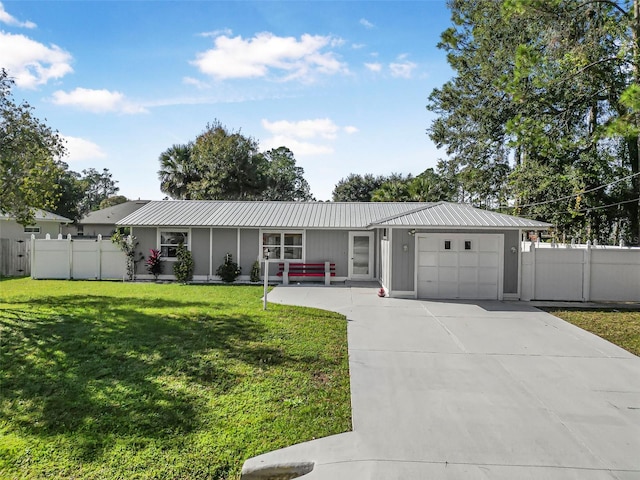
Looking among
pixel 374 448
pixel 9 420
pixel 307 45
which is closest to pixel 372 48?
pixel 307 45

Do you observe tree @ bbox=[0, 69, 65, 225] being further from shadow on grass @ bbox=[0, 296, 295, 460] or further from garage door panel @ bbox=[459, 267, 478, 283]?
garage door panel @ bbox=[459, 267, 478, 283]

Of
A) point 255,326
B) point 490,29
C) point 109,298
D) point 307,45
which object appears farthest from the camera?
point 490,29

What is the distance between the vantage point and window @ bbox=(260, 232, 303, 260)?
51.7 feet

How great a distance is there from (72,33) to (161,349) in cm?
796

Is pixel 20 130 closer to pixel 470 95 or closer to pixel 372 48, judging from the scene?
pixel 372 48

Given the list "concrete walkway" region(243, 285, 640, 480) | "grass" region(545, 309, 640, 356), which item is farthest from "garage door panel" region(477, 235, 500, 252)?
"concrete walkway" region(243, 285, 640, 480)

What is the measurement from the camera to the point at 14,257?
17672mm

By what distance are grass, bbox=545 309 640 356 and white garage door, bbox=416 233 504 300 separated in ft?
6.51

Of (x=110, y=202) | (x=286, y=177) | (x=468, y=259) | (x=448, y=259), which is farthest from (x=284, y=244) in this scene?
(x=110, y=202)

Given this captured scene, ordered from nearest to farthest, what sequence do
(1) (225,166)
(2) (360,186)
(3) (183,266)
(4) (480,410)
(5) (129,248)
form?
1. (4) (480,410)
2. (3) (183,266)
3. (5) (129,248)
4. (1) (225,166)
5. (2) (360,186)

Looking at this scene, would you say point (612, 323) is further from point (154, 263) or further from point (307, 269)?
point (154, 263)

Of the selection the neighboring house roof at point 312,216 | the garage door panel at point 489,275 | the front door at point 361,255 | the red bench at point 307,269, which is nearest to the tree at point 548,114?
the neighboring house roof at point 312,216

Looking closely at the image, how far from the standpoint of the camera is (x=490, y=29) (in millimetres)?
18594

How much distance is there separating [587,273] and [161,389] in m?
12.4
